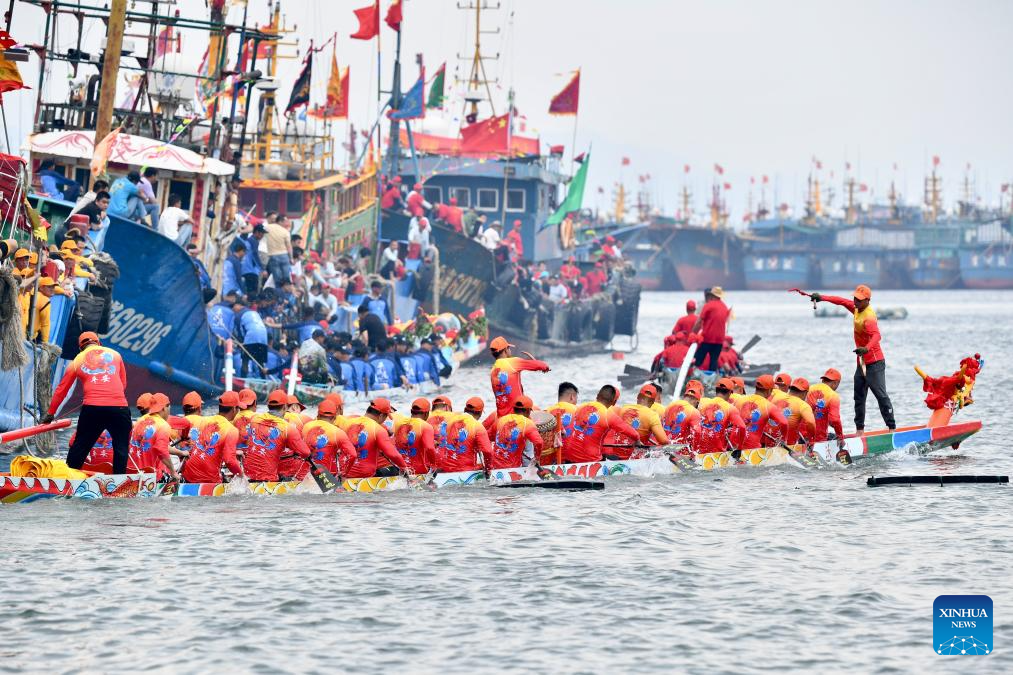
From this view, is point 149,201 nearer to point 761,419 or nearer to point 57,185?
Answer: point 57,185

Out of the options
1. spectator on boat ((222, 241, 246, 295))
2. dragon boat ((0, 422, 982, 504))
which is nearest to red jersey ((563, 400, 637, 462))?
dragon boat ((0, 422, 982, 504))

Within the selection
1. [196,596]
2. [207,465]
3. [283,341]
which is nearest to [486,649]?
[196,596]

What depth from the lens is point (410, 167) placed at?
2408 inches

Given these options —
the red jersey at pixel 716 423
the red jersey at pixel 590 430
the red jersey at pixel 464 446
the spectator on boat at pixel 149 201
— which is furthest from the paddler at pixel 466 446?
the spectator on boat at pixel 149 201

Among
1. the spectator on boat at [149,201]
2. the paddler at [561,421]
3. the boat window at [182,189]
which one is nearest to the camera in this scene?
the paddler at [561,421]

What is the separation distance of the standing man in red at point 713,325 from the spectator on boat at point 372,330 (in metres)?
7.94

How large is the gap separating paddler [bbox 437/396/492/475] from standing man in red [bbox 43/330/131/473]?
12.9 ft

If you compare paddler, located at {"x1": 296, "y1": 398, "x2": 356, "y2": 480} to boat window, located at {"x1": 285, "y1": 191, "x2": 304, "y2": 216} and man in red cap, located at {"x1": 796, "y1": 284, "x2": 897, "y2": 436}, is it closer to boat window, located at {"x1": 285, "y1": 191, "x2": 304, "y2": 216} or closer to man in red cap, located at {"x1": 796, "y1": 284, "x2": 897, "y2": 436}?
man in red cap, located at {"x1": 796, "y1": 284, "x2": 897, "y2": 436}

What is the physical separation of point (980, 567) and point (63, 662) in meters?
9.30

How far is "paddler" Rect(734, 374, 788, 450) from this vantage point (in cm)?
2275

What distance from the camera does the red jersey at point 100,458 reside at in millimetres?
19062

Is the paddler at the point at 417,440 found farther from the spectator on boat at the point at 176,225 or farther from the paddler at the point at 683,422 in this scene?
the spectator on boat at the point at 176,225

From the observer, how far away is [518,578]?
16219 mm

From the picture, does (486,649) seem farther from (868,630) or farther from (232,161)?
(232,161)
